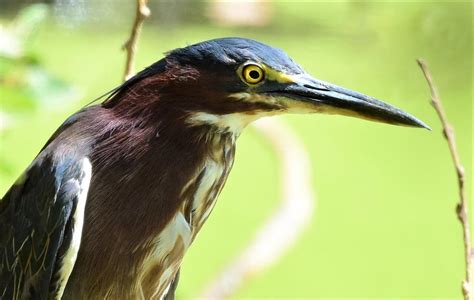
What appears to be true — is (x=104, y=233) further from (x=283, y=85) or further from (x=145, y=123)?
(x=283, y=85)

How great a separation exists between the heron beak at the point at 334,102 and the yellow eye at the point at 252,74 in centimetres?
3

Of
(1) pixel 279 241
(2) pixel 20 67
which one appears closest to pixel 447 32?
(1) pixel 279 241

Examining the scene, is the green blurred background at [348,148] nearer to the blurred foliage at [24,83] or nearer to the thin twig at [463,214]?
the blurred foliage at [24,83]

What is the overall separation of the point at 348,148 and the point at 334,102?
343 cm

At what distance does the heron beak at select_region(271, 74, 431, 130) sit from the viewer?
1.16 metres

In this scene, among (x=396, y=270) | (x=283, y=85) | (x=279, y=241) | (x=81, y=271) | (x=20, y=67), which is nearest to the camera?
(x=283, y=85)

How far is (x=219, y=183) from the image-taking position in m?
1.28

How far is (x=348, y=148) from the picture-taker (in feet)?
15.0

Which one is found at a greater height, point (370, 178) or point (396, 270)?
point (370, 178)

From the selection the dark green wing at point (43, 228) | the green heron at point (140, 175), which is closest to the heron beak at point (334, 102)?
the green heron at point (140, 175)

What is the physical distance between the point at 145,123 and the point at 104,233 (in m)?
0.16

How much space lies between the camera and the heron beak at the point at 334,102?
1156 mm

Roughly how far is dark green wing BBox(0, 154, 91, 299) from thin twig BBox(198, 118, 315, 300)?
1.36 meters

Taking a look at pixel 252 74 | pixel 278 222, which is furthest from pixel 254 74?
pixel 278 222
